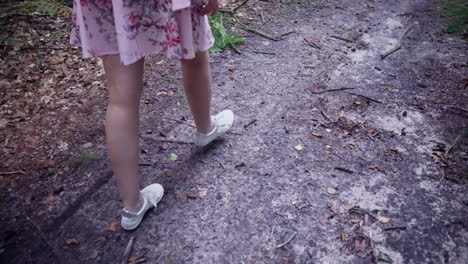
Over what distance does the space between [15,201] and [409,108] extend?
2740 mm

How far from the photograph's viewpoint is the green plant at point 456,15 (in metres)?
3.63

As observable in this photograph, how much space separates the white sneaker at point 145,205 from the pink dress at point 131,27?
2.61 ft

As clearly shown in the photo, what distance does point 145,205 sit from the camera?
175cm

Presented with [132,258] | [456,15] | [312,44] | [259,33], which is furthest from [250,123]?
[456,15]

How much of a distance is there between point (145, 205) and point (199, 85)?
730 mm

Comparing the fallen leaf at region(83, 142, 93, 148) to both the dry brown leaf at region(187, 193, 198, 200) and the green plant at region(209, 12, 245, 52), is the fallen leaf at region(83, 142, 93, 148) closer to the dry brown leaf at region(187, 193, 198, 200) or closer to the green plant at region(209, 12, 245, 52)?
the dry brown leaf at region(187, 193, 198, 200)

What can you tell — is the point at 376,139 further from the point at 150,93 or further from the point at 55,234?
the point at 55,234

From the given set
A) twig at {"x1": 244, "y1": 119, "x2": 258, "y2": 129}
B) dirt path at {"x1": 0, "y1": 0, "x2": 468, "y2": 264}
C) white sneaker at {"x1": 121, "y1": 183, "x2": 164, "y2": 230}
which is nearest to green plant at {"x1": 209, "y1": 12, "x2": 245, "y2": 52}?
dirt path at {"x1": 0, "y1": 0, "x2": 468, "y2": 264}

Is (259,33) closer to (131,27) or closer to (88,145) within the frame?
(88,145)

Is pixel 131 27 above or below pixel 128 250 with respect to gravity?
above

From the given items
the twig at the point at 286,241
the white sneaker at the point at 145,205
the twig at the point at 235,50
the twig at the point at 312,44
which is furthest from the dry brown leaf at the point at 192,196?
the twig at the point at 312,44

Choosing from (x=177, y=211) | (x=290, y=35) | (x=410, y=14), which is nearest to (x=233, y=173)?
(x=177, y=211)

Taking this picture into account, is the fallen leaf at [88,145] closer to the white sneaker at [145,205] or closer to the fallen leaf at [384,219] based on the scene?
the white sneaker at [145,205]

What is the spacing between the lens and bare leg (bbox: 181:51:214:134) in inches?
72.0
